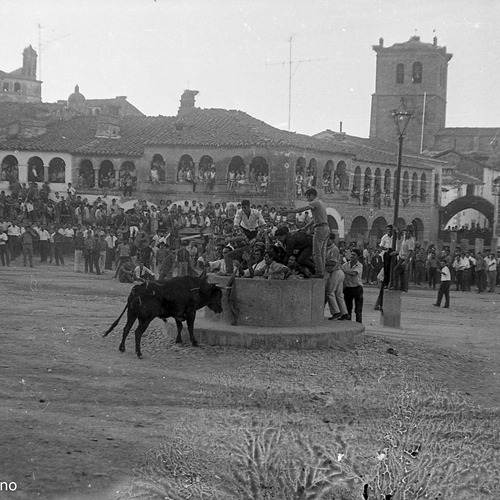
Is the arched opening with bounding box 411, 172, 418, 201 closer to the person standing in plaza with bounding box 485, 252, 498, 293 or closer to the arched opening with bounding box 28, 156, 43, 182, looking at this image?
the person standing in plaza with bounding box 485, 252, 498, 293

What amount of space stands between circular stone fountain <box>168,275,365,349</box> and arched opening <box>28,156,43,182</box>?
91.0 ft

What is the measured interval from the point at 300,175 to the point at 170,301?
26240 millimetres

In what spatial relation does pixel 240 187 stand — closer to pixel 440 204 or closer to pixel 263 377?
pixel 440 204

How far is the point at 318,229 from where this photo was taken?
12.7 m

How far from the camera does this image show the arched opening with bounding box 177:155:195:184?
121 ft

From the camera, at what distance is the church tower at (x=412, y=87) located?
218 feet

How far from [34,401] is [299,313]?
200 inches

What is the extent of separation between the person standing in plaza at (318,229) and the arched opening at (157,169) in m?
25.0

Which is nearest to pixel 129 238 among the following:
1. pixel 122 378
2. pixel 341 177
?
pixel 122 378

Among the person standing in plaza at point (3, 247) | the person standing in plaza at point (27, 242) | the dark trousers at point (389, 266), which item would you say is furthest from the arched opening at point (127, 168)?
the dark trousers at point (389, 266)

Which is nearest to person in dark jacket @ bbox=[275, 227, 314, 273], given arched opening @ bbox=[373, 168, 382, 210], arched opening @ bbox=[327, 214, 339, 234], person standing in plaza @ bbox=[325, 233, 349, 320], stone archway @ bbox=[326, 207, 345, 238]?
person standing in plaza @ bbox=[325, 233, 349, 320]

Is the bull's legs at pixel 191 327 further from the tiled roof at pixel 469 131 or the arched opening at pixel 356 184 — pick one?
the tiled roof at pixel 469 131

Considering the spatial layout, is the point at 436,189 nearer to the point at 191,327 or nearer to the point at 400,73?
the point at 400,73

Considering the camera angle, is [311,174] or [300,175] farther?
[311,174]
